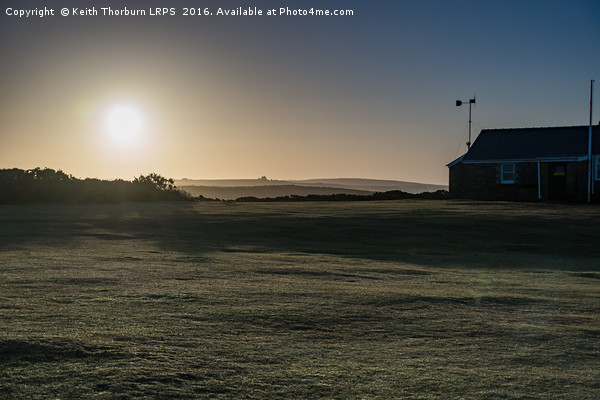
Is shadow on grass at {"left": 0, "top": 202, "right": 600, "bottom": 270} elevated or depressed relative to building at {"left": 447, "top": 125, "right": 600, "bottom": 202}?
depressed

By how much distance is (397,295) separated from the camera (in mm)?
6039

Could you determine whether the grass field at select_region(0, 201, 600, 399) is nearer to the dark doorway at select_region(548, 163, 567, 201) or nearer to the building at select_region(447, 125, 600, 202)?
the building at select_region(447, 125, 600, 202)

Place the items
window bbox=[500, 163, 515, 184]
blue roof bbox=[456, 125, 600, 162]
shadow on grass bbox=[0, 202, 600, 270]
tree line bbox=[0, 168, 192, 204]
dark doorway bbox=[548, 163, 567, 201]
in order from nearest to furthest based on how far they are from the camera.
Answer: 1. shadow on grass bbox=[0, 202, 600, 270]
2. tree line bbox=[0, 168, 192, 204]
3. dark doorway bbox=[548, 163, 567, 201]
4. blue roof bbox=[456, 125, 600, 162]
5. window bbox=[500, 163, 515, 184]

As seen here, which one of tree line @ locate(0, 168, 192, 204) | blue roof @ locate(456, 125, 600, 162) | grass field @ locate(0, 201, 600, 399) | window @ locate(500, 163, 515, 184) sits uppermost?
blue roof @ locate(456, 125, 600, 162)

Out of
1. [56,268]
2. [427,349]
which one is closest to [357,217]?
[56,268]

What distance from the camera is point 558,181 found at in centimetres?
3606

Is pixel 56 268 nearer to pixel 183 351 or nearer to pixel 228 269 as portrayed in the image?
pixel 228 269

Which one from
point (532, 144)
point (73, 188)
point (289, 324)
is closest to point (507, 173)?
point (532, 144)

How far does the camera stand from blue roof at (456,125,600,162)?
36406 mm

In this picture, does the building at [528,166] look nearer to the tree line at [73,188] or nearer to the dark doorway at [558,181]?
the dark doorway at [558,181]

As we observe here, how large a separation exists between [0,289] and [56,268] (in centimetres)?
168

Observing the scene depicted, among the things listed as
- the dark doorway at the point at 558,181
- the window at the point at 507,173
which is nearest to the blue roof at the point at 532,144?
the window at the point at 507,173

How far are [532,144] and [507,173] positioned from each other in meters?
Result: 2.74

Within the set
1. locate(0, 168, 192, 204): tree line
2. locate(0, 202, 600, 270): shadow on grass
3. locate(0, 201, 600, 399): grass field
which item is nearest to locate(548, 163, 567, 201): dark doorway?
locate(0, 202, 600, 270): shadow on grass
